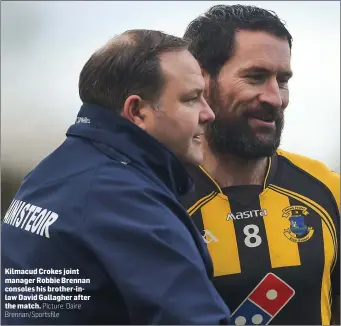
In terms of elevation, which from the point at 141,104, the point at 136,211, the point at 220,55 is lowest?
the point at 136,211

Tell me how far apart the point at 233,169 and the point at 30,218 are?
565 mm

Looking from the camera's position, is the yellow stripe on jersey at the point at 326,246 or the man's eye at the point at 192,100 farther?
the yellow stripe on jersey at the point at 326,246

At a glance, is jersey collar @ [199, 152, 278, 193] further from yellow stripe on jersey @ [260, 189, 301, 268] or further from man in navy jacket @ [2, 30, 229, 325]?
man in navy jacket @ [2, 30, 229, 325]

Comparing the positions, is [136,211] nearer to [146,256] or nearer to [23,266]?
[146,256]

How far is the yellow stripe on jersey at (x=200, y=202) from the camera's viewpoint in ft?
4.17

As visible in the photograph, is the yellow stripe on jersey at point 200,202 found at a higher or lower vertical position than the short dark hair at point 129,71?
lower

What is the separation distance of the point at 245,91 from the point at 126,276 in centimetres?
60

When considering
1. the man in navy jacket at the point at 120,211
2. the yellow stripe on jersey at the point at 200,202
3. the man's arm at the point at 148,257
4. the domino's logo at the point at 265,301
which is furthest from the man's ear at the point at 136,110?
the domino's logo at the point at 265,301

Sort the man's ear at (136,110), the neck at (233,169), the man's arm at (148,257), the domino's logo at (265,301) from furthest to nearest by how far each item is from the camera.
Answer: the neck at (233,169), the domino's logo at (265,301), the man's ear at (136,110), the man's arm at (148,257)

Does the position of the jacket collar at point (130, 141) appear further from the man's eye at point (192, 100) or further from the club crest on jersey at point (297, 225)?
the club crest on jersey at point (297, 225)

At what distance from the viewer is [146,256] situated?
2.61 ft

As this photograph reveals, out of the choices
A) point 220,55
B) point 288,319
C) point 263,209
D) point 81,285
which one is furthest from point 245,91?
point 81,285

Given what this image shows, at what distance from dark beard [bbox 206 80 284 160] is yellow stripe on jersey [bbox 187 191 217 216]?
0.11 meters

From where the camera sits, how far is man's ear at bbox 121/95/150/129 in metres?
0.94
